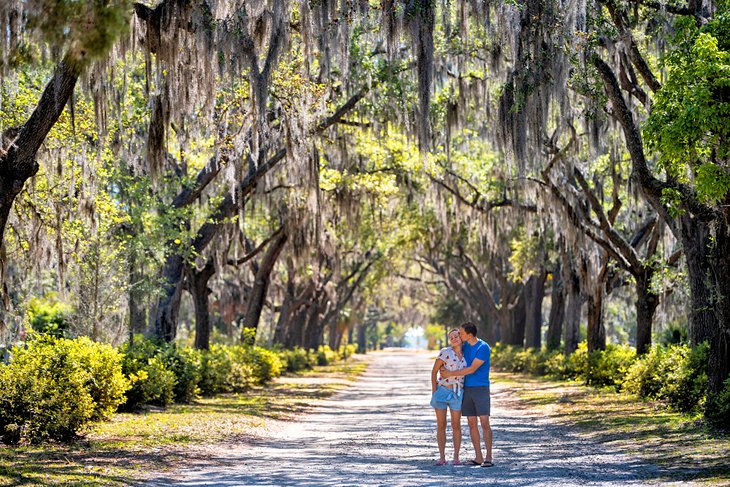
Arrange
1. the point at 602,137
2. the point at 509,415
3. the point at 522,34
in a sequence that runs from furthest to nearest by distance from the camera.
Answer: the point at 602,137 → the point at 509,415 → the point at 522,34

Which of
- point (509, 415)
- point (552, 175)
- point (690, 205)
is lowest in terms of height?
point (509, 415)

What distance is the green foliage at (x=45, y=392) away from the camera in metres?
11.2

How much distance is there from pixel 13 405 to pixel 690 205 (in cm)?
916

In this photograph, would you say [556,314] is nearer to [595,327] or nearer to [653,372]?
[595,327]

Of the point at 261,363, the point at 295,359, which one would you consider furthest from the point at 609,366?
the point at 295,359

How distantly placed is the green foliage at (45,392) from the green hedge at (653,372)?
822cm

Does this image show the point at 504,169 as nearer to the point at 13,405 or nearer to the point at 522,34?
the point at 522,34

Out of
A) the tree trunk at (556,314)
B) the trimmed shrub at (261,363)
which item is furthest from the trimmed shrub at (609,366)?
the trimmed shrub at (261,363)

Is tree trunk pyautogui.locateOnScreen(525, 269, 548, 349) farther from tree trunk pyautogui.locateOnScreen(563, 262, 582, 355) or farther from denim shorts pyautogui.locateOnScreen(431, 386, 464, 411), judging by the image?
denim shorts pyautogui.locateOnScreen(431, 386, 464, 411)

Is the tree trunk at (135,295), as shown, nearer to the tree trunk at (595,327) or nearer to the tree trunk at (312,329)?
the tree trunk at (595,327)

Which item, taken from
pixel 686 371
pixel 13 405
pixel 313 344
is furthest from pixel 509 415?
pixel 313 344

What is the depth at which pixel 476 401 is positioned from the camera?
1009 centimetres

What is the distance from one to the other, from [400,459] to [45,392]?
14.4 feet

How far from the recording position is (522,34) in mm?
15312
